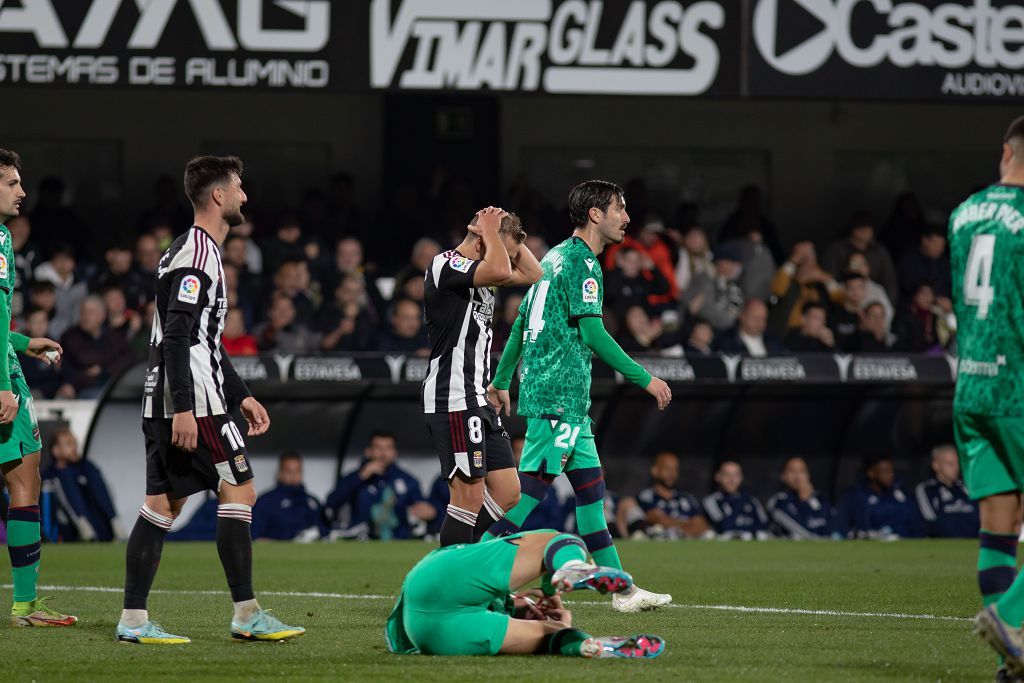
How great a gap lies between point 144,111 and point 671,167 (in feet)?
21.8

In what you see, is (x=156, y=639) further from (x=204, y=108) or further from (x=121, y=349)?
(x=204, y=108)

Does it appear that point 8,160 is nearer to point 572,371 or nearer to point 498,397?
point 498,397

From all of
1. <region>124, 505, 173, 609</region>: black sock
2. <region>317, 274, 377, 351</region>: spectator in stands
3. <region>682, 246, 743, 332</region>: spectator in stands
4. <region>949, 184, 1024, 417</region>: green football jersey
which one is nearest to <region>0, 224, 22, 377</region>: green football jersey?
<region>124, 505, 173, 609</region>: black sock

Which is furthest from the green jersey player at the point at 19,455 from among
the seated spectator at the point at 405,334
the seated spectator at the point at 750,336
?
the seated spectator at the point at 750,336

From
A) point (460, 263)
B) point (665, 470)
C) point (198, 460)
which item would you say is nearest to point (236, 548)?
point (198, 460)

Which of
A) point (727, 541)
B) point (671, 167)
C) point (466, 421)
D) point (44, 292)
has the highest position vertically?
point (671, 167)

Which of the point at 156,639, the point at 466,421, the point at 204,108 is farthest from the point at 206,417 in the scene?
the point at 204,108

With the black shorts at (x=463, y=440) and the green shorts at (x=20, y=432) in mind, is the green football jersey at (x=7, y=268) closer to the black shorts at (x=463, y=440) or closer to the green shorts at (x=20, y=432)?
the green shorts at (x=20, y=432)

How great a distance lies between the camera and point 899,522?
15883 mm

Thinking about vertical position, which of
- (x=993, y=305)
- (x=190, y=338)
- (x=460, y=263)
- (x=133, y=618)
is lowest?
(x=133, y=618)

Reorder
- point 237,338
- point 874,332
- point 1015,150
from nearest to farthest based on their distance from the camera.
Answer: point 1015,150 → point 237,338 → point 874,332

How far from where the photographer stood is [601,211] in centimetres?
817

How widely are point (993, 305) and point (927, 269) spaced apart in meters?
12.9

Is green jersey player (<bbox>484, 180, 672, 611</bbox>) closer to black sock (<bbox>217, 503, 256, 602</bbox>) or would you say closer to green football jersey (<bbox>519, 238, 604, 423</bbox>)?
green football jersey (<bbox>519, 238, 604, 423</bbox>)
